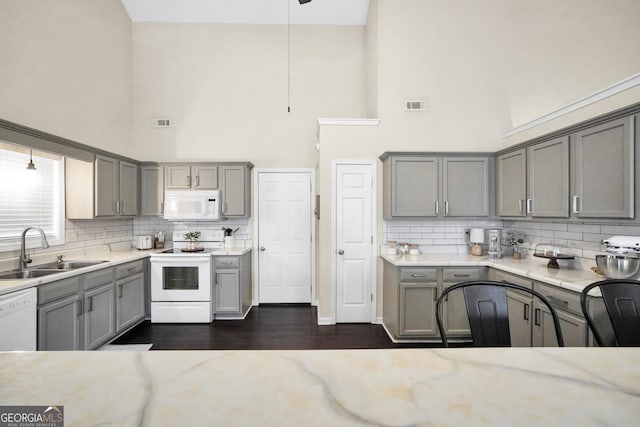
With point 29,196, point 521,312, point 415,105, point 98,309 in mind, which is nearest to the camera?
point 521,312

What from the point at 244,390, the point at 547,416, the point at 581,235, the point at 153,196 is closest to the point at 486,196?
the point at 581,235

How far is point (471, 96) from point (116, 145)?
17.2 feet

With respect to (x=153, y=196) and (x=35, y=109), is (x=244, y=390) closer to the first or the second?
(x=35, y=109)

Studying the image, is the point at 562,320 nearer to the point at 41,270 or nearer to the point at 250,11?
the point at 41,270

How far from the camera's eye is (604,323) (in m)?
2.15

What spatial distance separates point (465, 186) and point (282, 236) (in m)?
2.80

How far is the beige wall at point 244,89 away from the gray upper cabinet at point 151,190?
0.44 metres

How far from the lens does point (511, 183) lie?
3.47 m

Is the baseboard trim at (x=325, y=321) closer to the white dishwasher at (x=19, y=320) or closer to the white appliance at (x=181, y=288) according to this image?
the white appliance at (x=181, y=288)

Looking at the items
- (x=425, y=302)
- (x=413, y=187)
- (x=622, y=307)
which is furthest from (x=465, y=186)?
(x=622, y=307)

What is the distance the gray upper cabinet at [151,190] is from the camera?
4473mm

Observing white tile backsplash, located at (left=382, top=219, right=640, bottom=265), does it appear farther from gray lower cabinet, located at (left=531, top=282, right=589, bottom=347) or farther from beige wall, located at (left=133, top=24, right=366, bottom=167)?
beige wall, located at (left=133, top=24, right=366, bottom=167)

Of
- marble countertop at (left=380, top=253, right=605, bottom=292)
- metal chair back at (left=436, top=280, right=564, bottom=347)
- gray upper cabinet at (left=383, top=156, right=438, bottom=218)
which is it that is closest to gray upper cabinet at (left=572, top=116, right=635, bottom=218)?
marble countertop at (left=380, top=253, right=605, bottom=292)

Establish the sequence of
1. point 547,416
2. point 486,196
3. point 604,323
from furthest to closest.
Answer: point 486,196 < point 604,323 < point 547,416
